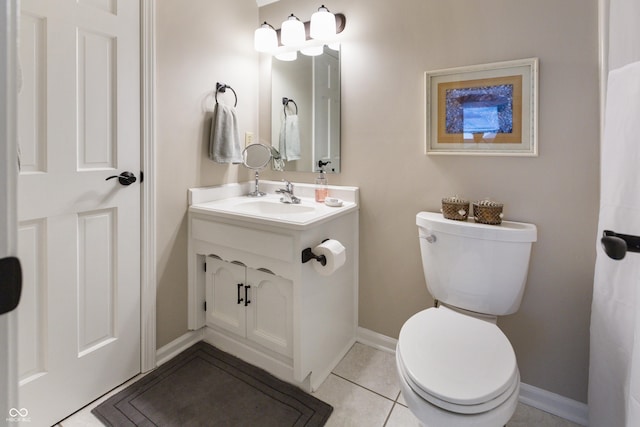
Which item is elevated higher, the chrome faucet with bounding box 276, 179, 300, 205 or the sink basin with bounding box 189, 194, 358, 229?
the chrome faucet with bounding box 276, 179, 300, 205

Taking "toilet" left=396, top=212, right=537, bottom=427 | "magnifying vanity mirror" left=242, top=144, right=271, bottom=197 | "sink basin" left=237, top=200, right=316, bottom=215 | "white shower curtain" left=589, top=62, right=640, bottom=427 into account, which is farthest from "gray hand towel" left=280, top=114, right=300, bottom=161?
"white shower curtain" left=589, top=62, right=640, bottom=427

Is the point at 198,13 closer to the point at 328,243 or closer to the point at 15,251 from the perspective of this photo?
the point at 328,243

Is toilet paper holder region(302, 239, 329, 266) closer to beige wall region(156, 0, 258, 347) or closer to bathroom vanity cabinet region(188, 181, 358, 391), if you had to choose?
bathroom vanity cabinet region(188, 181, 358, 391)

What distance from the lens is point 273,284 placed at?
1.55 metres

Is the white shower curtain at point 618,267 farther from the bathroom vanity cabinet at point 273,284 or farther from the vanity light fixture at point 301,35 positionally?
the vanity light fixture at point 301,35

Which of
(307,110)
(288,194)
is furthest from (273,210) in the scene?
(307,110)

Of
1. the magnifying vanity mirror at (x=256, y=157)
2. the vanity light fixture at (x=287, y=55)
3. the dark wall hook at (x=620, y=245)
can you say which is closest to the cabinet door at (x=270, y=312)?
the magnifying vanity mirror at (x=256, y=157)

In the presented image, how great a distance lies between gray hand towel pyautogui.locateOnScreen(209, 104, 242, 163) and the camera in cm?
183

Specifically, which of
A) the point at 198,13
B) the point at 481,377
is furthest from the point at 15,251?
the point at 198,13

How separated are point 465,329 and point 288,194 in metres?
1.18

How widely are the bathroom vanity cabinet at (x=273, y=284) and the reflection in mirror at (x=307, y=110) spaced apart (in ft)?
0.72

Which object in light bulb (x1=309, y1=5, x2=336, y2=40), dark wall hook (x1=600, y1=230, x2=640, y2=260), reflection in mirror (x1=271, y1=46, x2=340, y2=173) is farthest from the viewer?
reflection in mirror (x1=271, y1=46, x2=340, y2=173)

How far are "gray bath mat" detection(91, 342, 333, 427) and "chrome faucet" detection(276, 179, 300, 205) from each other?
911 millimetres

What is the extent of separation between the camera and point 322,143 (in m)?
1.95
